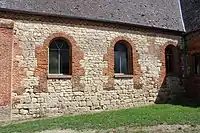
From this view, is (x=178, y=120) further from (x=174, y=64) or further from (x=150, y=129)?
(x=174, y=64)

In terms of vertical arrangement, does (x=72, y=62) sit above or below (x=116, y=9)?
below

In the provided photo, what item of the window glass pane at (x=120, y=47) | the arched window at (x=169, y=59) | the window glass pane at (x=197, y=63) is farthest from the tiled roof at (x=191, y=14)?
the window glass pane at (x=120, y=47)

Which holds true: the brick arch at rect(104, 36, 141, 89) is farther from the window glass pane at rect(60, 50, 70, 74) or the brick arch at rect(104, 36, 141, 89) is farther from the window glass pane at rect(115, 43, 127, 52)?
the window glass pane at rect(60, 50, 70, 74)

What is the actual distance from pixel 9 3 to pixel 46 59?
3153mm

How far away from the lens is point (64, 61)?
1421cm

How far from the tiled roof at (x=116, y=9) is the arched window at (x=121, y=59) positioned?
1.46 meters

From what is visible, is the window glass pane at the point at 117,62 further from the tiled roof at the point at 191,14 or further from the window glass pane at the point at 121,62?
the tiled roof at the point at 191,14

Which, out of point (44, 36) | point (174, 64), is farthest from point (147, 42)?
point (44, 36)

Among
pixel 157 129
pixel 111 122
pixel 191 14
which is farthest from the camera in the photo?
pixel 191 14

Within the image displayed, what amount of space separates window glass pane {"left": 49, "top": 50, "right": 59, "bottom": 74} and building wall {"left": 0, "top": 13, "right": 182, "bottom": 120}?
1.39ft

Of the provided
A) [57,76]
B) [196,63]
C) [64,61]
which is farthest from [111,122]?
[196,63]

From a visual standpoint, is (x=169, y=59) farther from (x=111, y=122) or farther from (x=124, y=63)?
(x=111, y=122)

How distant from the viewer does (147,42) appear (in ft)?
53.2

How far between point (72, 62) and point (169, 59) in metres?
6.73
